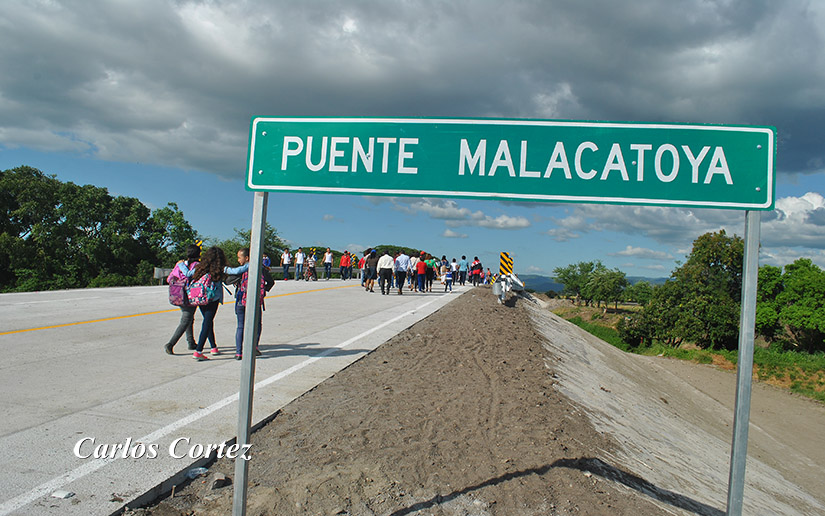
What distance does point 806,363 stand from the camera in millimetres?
33719

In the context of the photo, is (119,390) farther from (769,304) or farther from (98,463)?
(769,304)

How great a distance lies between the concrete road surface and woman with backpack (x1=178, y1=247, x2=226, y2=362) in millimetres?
423

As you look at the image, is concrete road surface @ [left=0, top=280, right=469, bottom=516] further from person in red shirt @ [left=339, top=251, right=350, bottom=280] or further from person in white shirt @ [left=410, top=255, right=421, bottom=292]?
person in red shirt @ [left=339, top=251, right=350, bottom=280]

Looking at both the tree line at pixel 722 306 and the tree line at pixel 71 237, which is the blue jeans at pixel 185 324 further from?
the tree line at pixel 722 306

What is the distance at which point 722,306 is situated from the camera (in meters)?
48.7

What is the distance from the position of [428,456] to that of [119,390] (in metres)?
3.80

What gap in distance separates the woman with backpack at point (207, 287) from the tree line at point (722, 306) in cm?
5058

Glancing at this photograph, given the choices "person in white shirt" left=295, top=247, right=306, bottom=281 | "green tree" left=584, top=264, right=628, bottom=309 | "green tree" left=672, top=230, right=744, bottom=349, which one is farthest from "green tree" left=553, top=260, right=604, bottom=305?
"person in white shirt" left=295, top=247, right=306, bottom=281

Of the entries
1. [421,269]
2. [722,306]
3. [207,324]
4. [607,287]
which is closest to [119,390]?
[207,324]

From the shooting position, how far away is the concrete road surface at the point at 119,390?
3.60 metres

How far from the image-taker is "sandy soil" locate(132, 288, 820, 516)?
3.46 m

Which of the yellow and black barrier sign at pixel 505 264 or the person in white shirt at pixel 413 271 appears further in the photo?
the person in white shirt at pixel 413 271

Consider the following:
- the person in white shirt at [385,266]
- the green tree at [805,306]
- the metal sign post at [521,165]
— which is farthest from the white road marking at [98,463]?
the green tree at [805,306]

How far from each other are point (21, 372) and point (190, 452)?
3.86 meters
